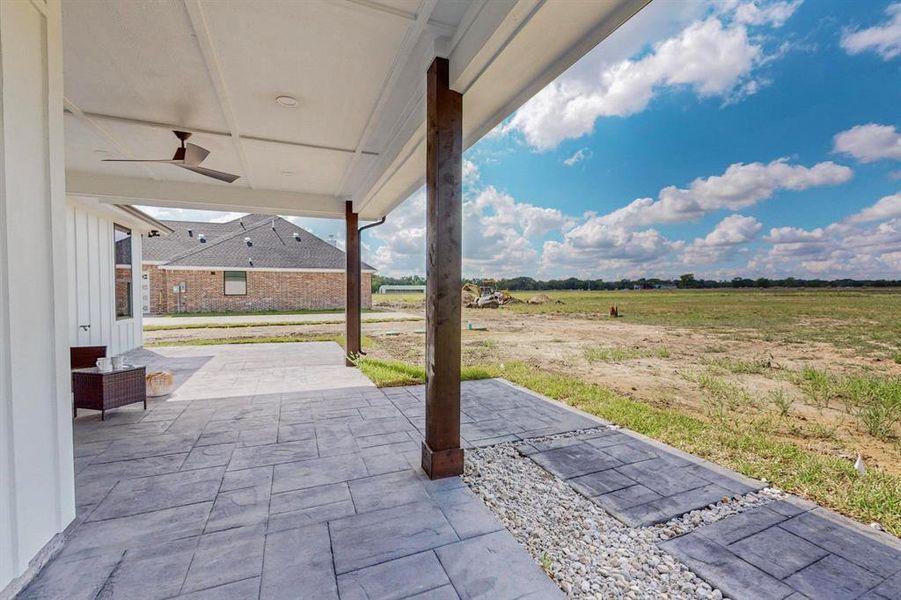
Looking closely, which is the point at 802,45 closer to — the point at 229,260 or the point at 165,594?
the point at 165,594

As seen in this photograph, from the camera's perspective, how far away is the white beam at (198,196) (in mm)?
5016

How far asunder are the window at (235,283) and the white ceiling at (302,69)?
514 inches

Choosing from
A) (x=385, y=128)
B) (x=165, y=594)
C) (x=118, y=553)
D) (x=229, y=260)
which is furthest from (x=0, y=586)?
(x=229, y=260)

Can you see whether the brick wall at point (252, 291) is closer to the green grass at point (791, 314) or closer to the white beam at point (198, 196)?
the white beam at point (198, 196)

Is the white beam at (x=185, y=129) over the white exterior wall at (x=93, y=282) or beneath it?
over

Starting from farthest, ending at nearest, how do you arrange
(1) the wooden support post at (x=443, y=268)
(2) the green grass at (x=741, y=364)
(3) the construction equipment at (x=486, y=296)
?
(3) the construction equipment at (x=486, y=296) → (2) the green grass at (x=741, y=364) → (1) the wooden support post at (x=443, y=268)

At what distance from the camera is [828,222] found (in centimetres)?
589

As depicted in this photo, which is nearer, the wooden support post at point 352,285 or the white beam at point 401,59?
the white beam at point 401,59

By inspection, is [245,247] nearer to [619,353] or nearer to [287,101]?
[287,101]

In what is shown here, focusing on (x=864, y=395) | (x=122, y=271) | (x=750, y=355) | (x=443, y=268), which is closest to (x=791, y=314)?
(x=750, y=355)

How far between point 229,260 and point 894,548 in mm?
19389

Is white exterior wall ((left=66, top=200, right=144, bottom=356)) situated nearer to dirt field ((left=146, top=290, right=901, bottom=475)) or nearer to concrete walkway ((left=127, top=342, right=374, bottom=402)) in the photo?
concrete walkway ((left=127, top=342, right=374, bottom=402))

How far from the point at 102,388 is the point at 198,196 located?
309 cm

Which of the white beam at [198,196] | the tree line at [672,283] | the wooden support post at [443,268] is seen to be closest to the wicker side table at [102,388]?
the white beam at [198,196]
